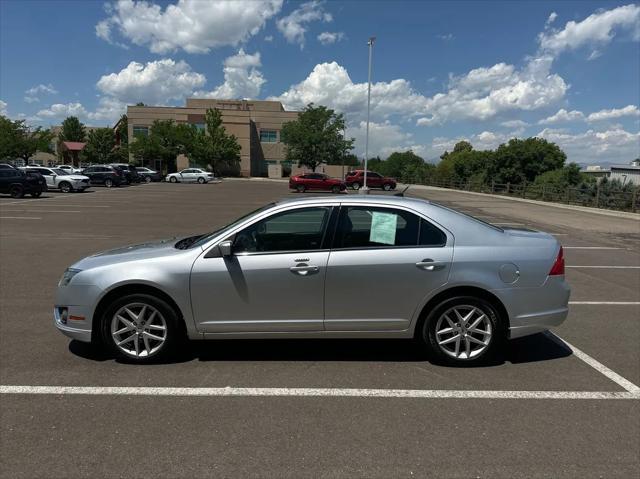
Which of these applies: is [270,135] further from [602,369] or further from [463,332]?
[602,369]

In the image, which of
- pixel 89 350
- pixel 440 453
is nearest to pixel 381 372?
pixel 440 453

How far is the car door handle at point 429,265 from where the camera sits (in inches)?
166

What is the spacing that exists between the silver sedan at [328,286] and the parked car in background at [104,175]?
3945 cm

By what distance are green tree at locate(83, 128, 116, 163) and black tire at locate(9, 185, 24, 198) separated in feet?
192

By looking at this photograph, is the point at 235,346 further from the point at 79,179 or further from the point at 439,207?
the point at 79,179

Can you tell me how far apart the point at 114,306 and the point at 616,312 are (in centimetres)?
606

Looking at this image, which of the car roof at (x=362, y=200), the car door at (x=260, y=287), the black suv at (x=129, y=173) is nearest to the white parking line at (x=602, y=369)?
the car roof at (x=362, y=200)

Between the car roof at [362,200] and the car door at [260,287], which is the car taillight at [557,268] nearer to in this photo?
the car roof at [362,200]

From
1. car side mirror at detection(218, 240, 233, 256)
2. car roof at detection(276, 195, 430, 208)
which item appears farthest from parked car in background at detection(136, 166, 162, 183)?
car side mirror at detection(218, 240, 233, 256)

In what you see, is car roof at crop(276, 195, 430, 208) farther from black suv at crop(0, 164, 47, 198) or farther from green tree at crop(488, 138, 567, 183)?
green tree at crop(488, 138, 567, 183)

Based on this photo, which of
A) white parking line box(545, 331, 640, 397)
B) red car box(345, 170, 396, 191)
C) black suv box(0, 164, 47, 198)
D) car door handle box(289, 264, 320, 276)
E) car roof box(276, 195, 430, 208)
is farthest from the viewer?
red car box(345, 170, 396, 191)

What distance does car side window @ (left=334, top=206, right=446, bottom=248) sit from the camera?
14.2 feet

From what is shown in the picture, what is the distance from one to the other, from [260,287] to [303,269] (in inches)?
16.0

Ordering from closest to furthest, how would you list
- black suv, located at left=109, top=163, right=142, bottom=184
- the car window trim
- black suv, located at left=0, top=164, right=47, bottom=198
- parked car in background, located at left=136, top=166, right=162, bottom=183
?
1. the car window trim
2. black suv, located at left=0, top=164, right=47, bottom=198
3. black suv, located at left=109, top=163, right=142, bottom=184
4. parked car in background, located at left=136, top=166, right=162, bottom=183
